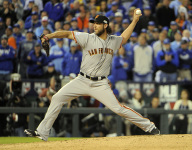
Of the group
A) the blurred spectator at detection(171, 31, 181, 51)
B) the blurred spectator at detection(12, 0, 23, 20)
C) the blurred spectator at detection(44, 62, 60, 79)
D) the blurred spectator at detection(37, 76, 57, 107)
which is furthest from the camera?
the blurred spectator at detection(12, 0, 23, 20)

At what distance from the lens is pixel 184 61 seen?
11.6 m

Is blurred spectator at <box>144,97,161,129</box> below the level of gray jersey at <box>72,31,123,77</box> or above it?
below

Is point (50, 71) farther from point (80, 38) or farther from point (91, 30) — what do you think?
point (80, 38)

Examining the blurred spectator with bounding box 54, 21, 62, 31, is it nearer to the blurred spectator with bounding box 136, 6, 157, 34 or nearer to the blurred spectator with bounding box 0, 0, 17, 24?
the blurred spectator with bounding box 0, 0, 17, 24

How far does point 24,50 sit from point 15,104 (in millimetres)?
1994

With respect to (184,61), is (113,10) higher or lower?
higher

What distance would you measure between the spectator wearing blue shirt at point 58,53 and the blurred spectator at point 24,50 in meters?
0.58

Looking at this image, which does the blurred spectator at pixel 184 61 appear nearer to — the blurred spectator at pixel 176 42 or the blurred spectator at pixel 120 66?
the blurred spectator at pixel 176 42

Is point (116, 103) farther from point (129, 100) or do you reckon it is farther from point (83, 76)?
point (129, 100)

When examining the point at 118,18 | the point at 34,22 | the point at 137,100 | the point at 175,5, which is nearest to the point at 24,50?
the point at 34,22

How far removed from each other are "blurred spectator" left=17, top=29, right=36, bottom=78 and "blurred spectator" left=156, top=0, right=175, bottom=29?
4.42m

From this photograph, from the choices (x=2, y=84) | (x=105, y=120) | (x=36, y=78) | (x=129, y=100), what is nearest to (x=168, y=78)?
(x=129, y=100)

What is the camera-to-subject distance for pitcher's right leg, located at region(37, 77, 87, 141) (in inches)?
251

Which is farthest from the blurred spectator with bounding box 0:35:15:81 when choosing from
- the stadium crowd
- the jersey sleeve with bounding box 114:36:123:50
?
the jersey sleeve with bounding box 114:36:123:50
